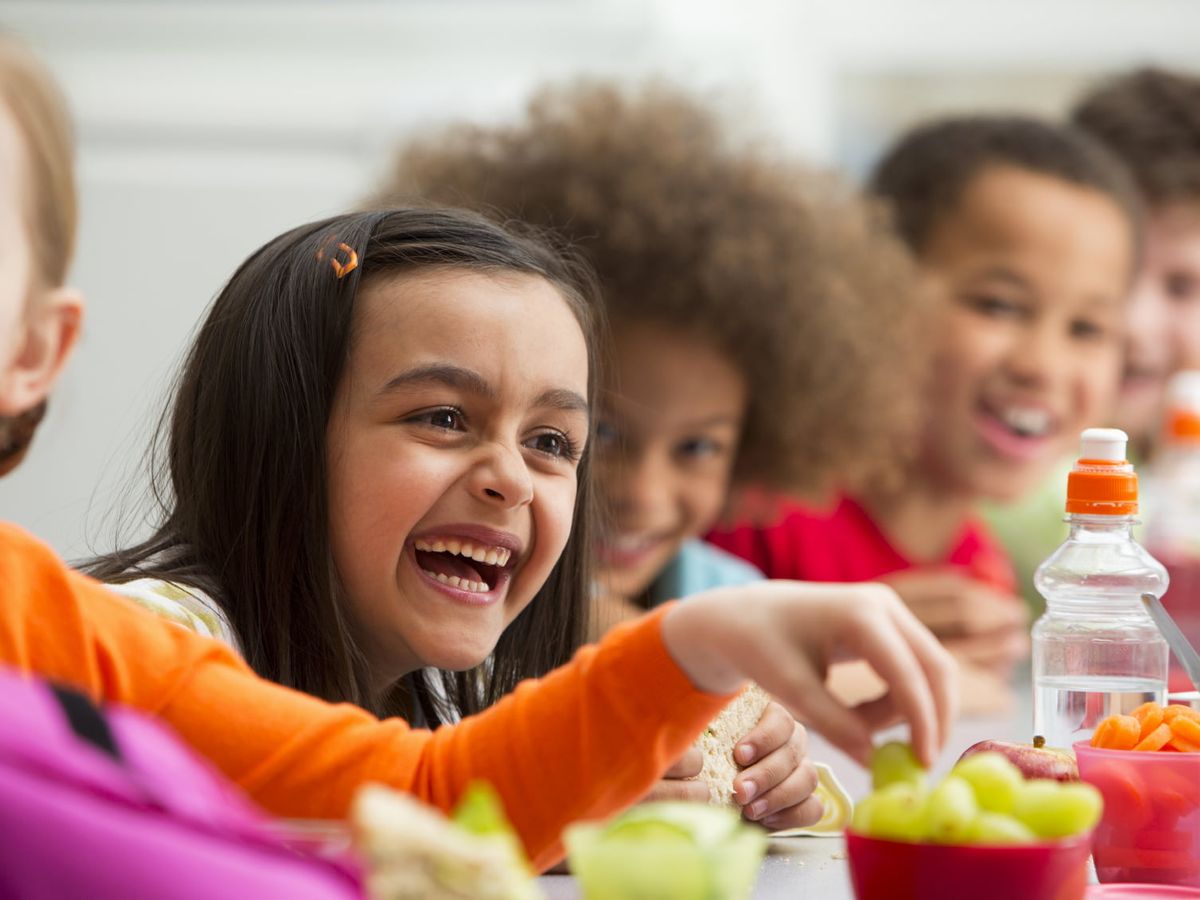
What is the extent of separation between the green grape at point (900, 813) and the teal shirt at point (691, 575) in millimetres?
1237

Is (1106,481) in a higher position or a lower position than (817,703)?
higher

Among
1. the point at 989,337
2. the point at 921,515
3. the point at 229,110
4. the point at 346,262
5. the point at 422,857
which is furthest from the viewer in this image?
the point at 229,110

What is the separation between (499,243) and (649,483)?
2.32 ft

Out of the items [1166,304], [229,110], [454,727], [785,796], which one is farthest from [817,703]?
[1166,304]

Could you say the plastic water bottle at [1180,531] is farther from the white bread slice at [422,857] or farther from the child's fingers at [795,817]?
the white bread slice at [422,857]

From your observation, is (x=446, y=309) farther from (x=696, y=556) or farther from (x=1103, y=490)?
(x=696, y=556)

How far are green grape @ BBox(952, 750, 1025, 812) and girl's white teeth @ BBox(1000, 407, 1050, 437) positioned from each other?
64.1 inches

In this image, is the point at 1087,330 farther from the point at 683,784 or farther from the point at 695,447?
the point at 683,784

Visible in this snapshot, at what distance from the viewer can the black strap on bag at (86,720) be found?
387 millimetres

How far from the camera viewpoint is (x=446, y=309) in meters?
0.91

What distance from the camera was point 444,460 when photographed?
2.86 feet

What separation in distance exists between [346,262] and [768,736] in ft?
1.24

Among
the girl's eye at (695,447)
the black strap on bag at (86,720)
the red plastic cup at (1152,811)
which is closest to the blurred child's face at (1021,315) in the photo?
the girl's eye at (695,447)

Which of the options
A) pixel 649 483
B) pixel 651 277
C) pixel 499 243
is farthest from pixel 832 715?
pixel 651 277
